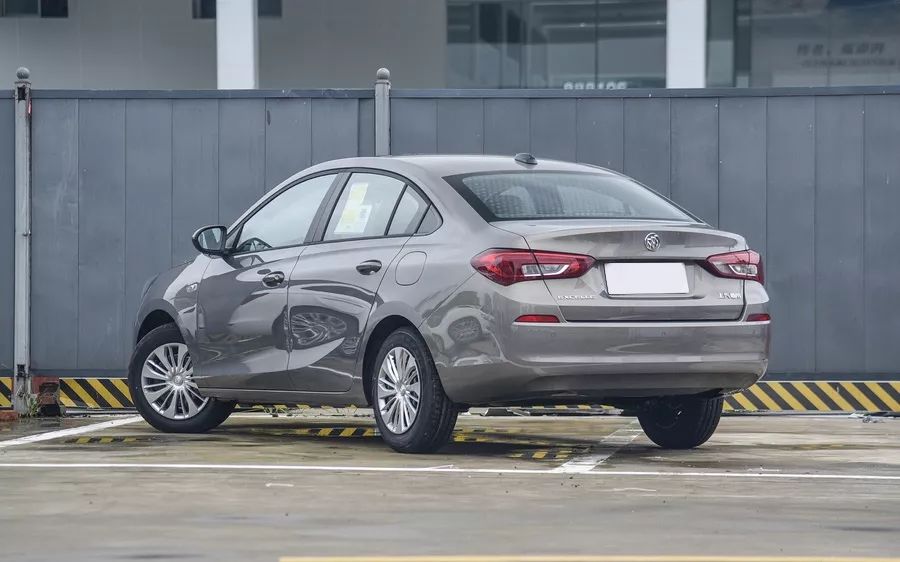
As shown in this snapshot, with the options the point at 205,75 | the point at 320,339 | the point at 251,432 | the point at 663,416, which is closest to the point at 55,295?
the point at 251,432

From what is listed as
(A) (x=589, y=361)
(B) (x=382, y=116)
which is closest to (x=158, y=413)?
(B) (x=382, y=116)

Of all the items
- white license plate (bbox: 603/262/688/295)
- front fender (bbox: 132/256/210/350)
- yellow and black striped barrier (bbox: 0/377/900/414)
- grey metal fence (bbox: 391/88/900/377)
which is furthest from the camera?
grey metal fence (bbox: 391/88/900/377)

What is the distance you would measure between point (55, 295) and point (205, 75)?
1718 centimetres

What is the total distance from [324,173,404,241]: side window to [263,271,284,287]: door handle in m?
0.36

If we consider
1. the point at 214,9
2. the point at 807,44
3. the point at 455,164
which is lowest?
the point at 455,164

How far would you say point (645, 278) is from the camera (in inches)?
364

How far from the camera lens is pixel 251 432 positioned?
11.7 m

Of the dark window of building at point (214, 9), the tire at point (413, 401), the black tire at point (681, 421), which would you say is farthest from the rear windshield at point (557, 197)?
the dark window of building at point (214, 9)

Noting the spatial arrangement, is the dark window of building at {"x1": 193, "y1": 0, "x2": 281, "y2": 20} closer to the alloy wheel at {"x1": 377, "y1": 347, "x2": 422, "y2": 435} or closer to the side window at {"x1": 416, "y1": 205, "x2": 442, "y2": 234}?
the side window at {"x1": 416, "y1": 205, "x2": 442, "y2": 234}

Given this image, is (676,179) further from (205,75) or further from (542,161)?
(205,75)

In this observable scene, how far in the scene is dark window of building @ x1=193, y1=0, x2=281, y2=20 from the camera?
30.4 meters

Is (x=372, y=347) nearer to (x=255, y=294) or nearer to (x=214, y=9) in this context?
(x=255, y=294)

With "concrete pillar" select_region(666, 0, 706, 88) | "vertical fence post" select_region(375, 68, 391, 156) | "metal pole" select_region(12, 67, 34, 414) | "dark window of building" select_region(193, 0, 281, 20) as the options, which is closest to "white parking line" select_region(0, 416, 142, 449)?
"metal pole" select_region(12, 67, 34, 414)

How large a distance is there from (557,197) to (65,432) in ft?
12.0
